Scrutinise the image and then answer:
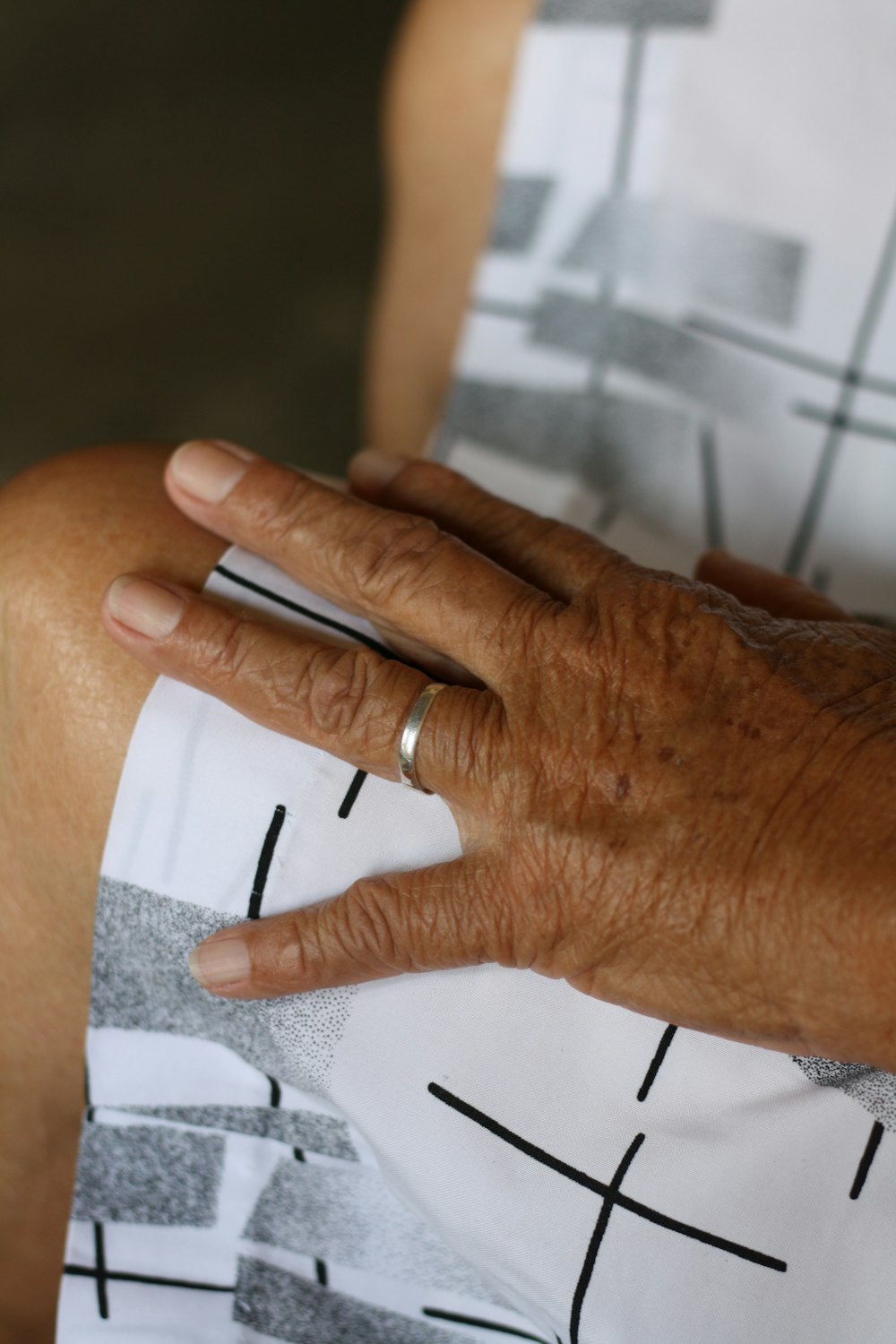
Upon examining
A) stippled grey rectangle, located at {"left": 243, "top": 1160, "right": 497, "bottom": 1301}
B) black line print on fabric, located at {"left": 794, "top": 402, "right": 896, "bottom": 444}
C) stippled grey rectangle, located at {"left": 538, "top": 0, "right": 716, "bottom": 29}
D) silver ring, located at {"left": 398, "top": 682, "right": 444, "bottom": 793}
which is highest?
stippled grey rectangle, located at {"left": 538, "top": 0, "right": 716, "bottom": 29}

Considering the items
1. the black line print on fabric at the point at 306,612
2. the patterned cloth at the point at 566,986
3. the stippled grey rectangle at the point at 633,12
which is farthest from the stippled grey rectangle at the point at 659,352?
the black line print on fabric at the point at 306,612

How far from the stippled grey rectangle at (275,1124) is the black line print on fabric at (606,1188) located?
98 millimetres

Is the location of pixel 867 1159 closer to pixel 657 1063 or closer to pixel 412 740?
pixel 657 1063

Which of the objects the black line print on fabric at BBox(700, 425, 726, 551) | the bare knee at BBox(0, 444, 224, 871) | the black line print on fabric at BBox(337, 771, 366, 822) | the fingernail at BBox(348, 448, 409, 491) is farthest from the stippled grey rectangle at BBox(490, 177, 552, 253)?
the black line print on fabric at BBox(337, 771, 366, 822)

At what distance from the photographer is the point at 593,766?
0.58m

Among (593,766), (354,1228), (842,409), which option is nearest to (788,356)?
(842,409)

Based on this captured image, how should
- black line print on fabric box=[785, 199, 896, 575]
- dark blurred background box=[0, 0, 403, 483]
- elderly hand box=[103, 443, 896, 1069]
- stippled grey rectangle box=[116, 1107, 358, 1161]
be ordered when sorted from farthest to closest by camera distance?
dark blurred background box=[0, 0, 403, 483]
black line print on fabric box=[785, 199, 896, 575]
stippled grey rectangle box=[116, 1107, 358, 1161]
elderly hand box=[103, 443, 896, 1069]

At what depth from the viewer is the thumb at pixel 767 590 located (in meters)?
0.74

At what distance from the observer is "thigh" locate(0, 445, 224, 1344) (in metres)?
0.64

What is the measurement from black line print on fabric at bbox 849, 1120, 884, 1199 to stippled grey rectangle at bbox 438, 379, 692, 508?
1.90 ft

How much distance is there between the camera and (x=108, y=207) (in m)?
1.71

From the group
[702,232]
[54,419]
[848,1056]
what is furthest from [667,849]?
[54,419]

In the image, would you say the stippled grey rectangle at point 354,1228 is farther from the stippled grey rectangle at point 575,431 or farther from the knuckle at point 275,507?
the stippled grey rectangle at point 575,431

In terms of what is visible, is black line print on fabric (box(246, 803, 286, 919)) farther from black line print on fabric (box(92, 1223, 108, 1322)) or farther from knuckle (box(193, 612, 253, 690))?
black line print on fabric (box(92, 1223, 108, 1322))
